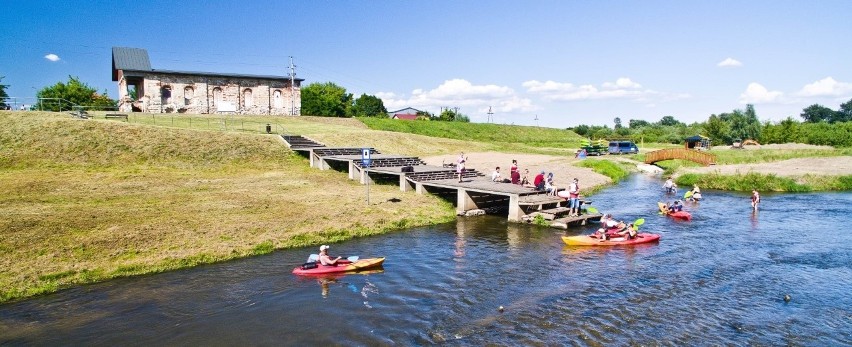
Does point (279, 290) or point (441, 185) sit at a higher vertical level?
point (441, 185)

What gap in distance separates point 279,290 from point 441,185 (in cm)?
1640

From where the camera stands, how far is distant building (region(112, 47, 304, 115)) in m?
64.2

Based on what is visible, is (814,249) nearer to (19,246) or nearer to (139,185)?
(19,246)

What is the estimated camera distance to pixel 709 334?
46.3 feet

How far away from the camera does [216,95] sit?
68438 millimetres

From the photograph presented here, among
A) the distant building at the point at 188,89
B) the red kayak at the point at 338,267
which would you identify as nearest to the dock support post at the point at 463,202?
the red kayak at the point at 338,267

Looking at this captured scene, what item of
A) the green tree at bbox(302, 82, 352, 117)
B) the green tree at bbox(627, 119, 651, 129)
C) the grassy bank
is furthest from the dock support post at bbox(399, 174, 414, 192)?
the green tree at bbox(627, 119, 651, 129)

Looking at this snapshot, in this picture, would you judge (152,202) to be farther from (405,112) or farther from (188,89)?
(405,112)

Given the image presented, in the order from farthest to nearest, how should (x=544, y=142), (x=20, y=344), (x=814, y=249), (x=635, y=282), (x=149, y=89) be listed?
A: 1. (x=544, y=142)
2. (x=149, y=89)
3. (x=814, y=249)
4. (x=635, y=282)
5. (x=20, y=344)

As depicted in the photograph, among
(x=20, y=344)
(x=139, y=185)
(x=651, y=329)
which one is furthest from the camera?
(x=139, y=185)

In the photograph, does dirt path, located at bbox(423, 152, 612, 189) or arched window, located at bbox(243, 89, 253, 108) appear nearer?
dirt path, located at bbox(423, 152, 612, 189)

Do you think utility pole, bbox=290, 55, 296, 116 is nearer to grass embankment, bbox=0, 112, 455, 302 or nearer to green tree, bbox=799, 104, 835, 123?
grass embankment, bbox=0, 112, 455, 302

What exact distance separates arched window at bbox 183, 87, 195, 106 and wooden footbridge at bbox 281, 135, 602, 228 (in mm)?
27773

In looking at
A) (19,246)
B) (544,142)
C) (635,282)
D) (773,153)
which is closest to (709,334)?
(635,282)
